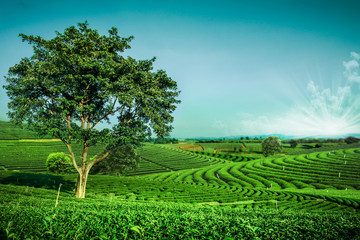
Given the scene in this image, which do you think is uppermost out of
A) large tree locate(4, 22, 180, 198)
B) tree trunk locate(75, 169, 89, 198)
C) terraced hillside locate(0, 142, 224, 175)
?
large tree locate(4, 22, 180, 198)

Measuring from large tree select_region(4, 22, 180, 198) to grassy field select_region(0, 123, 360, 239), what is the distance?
4.37m

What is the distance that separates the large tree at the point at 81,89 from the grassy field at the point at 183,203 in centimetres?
437

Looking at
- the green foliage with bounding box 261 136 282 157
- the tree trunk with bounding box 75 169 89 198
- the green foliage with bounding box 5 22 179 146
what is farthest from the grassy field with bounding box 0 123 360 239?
the green foliage with bounding box 261 136 282 157

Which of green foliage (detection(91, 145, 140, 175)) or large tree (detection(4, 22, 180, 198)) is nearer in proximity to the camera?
large tree (detection(4, 22, 180, 198))

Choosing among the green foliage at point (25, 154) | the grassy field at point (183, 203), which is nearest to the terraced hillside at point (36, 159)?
the green foliage at point (25, 154)

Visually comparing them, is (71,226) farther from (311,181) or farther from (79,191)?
(311,181)

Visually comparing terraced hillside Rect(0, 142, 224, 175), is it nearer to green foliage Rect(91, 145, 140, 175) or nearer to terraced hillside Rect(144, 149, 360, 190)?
green foliage Rect(91, 145, 140, 175)

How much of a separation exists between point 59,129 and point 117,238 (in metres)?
19.2

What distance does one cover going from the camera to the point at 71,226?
5539mm

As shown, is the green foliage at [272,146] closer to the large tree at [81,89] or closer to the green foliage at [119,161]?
the green foliage at [119,161]

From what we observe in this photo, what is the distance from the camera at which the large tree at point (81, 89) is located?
20234 mm

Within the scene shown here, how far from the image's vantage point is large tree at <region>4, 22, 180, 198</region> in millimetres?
20234

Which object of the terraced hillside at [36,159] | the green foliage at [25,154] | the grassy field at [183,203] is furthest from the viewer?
the terraced hillside at [36,159]

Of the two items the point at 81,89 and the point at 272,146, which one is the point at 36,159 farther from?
the point at 272,146
